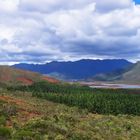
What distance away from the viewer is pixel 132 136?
49.9 meters

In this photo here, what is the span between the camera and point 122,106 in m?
114

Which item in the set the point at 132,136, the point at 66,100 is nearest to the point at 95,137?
the point at 132,136

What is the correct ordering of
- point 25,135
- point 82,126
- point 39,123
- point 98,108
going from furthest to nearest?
point 98,108 → point 82,126 → point 39,123 → point 25,135

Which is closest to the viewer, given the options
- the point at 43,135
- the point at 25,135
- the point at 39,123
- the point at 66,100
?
the point at 25,135

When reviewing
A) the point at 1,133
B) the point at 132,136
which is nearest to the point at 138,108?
the point at 132,136

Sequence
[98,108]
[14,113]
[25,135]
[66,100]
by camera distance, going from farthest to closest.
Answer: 1. [66,100]
2. [98,108]
3. [14,113]
4. [25,135]

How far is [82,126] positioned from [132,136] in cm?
634

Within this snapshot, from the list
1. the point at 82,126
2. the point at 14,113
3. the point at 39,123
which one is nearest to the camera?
the point at 39,123

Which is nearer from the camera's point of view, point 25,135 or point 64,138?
point 25,135

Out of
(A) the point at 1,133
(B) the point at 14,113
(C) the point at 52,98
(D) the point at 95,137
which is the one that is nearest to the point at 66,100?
(C) the point at 52,98

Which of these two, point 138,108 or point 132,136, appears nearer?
point 132,136

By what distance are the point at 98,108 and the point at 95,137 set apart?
230 ft

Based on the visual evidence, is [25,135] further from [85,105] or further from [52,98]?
[52,98]

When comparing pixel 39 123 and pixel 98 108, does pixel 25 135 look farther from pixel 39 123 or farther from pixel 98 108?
pixel 98 108
